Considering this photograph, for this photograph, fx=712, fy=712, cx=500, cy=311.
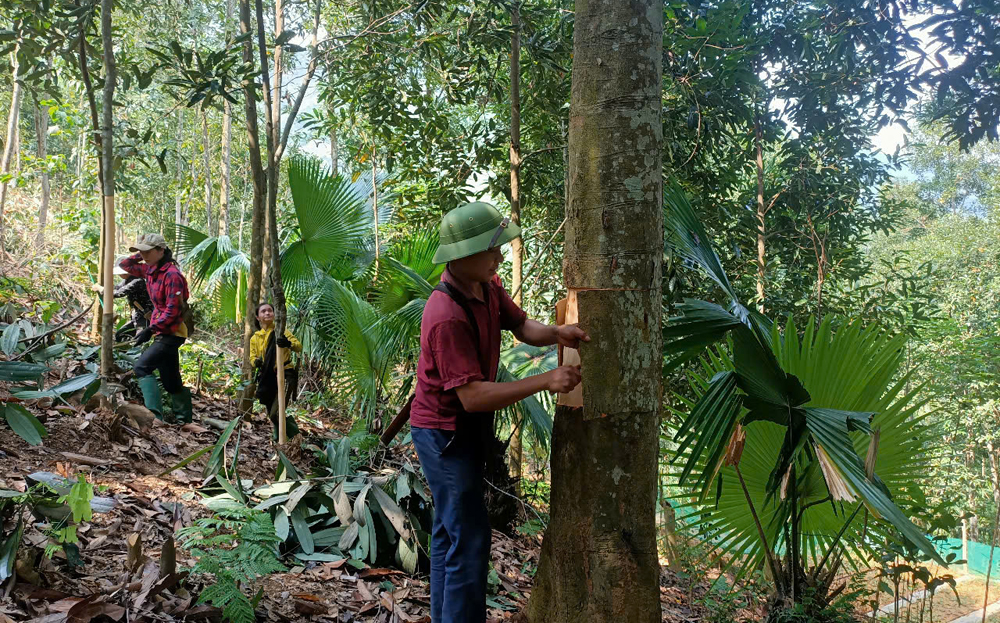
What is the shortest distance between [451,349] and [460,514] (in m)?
0.66

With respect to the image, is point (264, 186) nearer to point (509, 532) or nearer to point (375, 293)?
point (375, 293)

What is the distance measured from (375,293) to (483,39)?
2.39m

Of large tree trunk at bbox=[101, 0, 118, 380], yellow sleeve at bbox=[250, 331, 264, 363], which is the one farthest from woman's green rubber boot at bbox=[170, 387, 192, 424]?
large tree trunk at bbox=[101, 0, 118, 380]

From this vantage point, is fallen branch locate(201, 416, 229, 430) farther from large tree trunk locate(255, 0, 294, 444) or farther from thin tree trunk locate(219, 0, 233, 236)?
thin tree trunk locate(219, 0, 233, 236)

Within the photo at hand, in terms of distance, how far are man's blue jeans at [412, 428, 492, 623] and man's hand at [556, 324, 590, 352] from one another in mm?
578

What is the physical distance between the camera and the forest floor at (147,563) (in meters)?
2.68

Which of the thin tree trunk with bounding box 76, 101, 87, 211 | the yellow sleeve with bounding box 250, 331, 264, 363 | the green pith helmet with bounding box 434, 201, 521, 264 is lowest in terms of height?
the yellow sleeve with bounding box 250, 331, 264, 363

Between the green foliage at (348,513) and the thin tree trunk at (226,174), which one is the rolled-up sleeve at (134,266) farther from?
the thin tree trunk at (226,174)

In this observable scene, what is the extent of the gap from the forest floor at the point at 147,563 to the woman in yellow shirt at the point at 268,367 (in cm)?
40

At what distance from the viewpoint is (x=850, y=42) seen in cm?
729

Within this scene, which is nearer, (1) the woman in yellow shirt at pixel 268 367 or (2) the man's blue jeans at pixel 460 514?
(2) the man's blue jeans at pixel 460 514

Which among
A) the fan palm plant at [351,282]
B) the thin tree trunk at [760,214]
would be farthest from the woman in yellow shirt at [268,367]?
the thin tree trunk at [760,214]

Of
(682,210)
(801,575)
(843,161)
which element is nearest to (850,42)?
(843,161)

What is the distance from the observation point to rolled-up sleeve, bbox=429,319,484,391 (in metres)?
2.57
